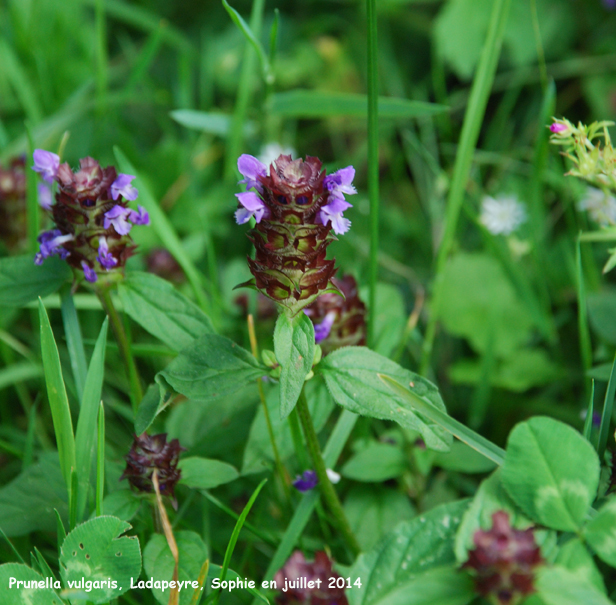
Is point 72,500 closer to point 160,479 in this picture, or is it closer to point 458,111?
point 160,479

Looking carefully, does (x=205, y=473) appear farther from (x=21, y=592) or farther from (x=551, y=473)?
(x=551, y=473)

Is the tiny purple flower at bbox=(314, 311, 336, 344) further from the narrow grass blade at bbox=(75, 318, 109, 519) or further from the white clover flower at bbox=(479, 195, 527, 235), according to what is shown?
the white clover flower at bbox=(479, 195, 527, 235)

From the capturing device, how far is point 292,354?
1.38 m

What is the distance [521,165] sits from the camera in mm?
3289

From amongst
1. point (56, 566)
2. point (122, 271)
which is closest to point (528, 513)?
point (122, 271)

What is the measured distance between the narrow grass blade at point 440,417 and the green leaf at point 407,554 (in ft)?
0.59

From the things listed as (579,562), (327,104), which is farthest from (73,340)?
(327,104)

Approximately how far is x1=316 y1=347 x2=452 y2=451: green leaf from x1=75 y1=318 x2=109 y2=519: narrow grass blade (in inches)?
22.6

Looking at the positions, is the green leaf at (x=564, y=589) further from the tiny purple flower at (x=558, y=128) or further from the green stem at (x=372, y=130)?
the tiny purple flower at (x=558, y=128)

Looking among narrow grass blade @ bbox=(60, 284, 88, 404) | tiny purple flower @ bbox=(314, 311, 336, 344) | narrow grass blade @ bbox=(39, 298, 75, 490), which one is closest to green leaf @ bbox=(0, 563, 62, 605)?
narrow grass blade @ bbox=(39, 298, 75, 490)

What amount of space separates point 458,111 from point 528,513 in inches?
114

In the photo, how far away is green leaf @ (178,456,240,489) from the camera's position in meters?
1.66

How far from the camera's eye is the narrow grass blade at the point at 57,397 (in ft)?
4.97

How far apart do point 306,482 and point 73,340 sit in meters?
0.81
